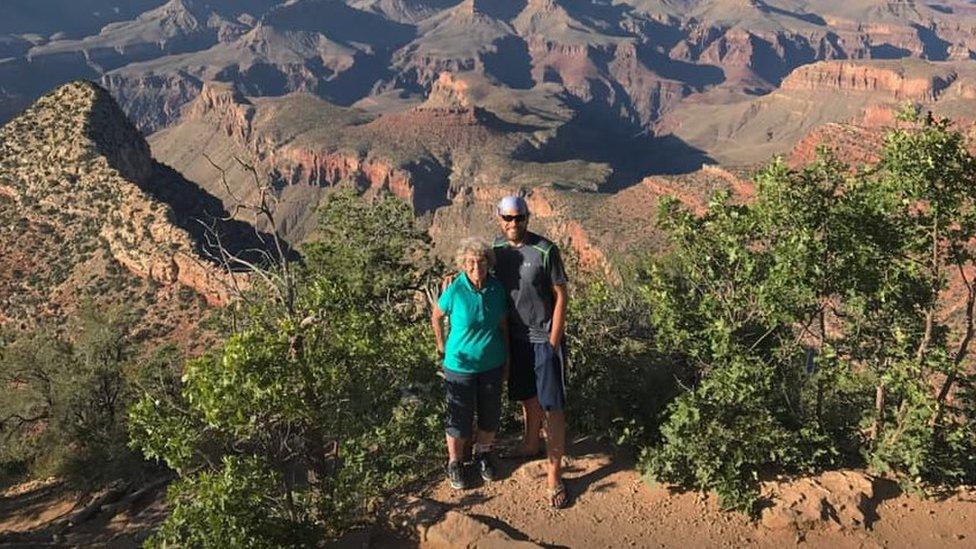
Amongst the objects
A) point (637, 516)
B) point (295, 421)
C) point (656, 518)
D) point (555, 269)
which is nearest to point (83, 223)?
point (295, 421)

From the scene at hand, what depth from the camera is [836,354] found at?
363 inches

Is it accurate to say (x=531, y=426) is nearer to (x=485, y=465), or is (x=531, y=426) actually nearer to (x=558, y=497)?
(x=485, y=465)

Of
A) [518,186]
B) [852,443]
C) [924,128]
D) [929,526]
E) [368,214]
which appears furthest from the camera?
[518,186]

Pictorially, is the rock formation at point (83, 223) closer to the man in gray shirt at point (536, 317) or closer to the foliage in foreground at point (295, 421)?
the foliage in foreground at point (295, 421)

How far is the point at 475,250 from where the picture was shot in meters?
8.09

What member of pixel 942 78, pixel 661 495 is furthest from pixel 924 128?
pixel 942 78

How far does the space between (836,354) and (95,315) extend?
2635 cm

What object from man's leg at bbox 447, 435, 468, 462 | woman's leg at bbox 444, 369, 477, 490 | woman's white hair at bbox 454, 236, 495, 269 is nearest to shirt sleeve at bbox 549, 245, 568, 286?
woman's white hair at bbox 454, 236, 495, 269

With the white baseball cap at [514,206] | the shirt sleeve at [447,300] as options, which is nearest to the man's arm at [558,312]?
the white baseball cap at [514,206]

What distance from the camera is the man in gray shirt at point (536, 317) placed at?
8.43m

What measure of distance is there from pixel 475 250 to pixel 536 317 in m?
1.22

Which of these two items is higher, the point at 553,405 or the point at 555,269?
the point at 555,269

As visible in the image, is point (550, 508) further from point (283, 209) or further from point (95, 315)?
point (283, 209)

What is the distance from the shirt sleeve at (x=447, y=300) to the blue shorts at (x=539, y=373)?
102cm
